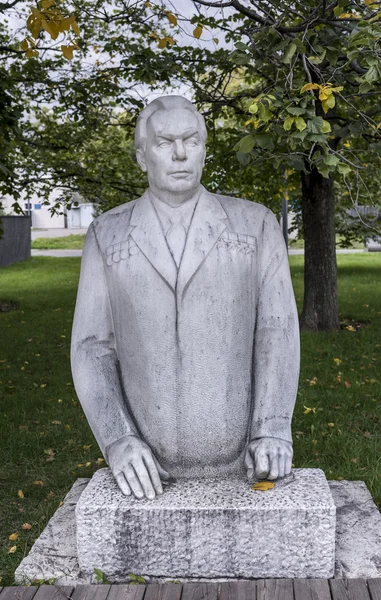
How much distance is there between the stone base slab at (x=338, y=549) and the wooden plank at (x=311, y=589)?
0.38 feet

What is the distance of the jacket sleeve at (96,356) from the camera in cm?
309

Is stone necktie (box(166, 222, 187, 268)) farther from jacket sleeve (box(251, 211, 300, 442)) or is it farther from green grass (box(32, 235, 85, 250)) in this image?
green grass (box(32, 235, 85, 250))

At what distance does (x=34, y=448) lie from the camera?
5594 mm

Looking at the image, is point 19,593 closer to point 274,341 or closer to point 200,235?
point 274,341

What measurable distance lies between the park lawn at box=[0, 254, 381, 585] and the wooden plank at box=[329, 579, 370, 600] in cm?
149

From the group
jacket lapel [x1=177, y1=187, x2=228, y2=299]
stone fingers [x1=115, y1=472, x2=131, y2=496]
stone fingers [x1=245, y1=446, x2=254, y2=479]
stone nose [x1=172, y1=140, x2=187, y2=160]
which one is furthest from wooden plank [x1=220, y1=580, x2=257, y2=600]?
stone nose [x1=172, y1=140, x2=187, y2=160]

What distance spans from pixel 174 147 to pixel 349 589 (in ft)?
6.45

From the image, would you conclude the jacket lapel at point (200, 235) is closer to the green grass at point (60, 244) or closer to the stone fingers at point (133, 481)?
the stone fingers at point (133, 481)

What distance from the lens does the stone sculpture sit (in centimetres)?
301

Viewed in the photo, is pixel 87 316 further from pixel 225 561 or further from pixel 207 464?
pixel 225 561

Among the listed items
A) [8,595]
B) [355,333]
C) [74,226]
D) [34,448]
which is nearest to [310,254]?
[355,333]

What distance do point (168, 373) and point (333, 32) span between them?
11.7ft

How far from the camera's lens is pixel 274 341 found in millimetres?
3113

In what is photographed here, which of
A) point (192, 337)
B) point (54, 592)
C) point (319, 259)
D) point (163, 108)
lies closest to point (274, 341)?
point (192, 337)
